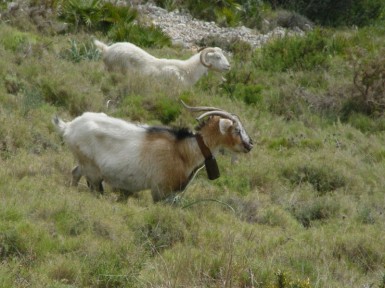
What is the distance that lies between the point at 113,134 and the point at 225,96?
18.6ft

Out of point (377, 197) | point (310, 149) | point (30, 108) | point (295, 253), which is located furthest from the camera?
point (310, 149)

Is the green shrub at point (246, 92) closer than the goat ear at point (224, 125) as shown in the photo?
No

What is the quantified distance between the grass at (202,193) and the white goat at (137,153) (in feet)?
0.79

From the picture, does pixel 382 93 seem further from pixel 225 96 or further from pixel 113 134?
pixel 113 134

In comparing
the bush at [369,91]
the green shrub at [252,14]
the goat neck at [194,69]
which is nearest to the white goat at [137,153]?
the goat neck at [194,69]

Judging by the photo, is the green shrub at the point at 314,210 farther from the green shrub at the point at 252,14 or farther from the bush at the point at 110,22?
the green shrub at the point at 252,14

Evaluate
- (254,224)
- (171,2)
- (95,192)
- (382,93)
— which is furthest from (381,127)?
(171,2)

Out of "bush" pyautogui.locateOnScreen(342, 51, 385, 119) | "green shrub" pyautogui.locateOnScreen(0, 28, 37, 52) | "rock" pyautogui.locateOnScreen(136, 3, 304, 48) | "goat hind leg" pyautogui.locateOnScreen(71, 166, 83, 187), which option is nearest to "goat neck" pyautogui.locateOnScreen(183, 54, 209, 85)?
"bush" pyautogui.locateOnScreen(342, 51, 385, 119)

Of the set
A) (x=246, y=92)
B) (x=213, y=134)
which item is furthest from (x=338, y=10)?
(x=213, y=134)

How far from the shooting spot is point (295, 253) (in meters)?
7.01

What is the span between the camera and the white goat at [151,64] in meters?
14.0

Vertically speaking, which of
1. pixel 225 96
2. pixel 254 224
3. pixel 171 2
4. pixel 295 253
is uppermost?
pixel 295 253

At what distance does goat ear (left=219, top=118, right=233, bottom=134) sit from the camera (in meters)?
8.77

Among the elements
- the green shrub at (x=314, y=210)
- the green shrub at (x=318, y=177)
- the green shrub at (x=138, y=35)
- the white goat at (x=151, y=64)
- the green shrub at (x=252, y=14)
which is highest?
the green shrub at (x=314, y=210)
